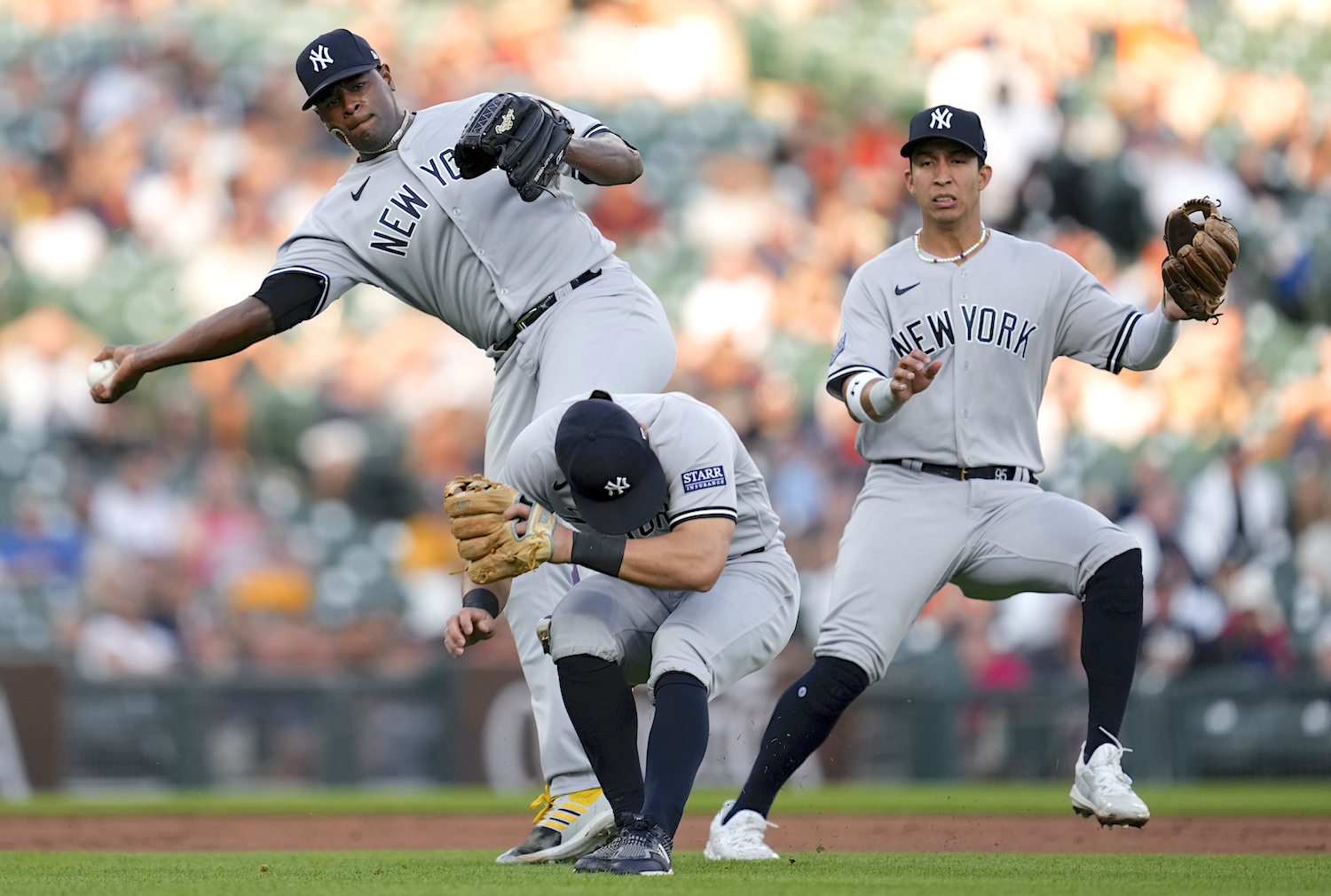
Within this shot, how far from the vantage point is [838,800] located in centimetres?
847

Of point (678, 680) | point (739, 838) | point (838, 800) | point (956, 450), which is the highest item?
point (956, 450)

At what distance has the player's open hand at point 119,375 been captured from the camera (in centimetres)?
437

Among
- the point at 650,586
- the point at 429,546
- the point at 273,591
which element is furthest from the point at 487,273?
the point at 429,546

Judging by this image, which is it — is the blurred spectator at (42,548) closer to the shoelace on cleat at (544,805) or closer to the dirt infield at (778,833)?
the dirt infield at (778,833)

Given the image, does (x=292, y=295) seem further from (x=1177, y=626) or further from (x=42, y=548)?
(x=1177, y=626)

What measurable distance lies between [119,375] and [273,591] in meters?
6.33

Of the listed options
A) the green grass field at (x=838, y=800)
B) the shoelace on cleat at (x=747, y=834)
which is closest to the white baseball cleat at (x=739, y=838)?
the shoelace on cleat at (x=747, y=834)

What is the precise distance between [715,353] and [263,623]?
363 centimetres

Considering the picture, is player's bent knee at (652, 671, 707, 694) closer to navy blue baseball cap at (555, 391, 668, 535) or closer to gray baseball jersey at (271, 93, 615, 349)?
navy blue baseball cap at (555, 391, 668, 535)

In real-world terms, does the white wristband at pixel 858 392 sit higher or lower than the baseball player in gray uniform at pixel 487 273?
lower

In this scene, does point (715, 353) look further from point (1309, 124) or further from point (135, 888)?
point (135, 888)

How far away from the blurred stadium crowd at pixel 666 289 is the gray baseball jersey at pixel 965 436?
5372mm

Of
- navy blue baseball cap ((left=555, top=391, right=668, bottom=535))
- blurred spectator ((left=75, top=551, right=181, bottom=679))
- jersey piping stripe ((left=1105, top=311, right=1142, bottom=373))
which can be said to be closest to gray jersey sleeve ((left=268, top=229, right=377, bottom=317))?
navy blue baseball cap ((left=555, top=391, right=668, bottom=535))

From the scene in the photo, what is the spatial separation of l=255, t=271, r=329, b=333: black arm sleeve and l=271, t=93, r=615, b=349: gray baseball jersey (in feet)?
0.06
